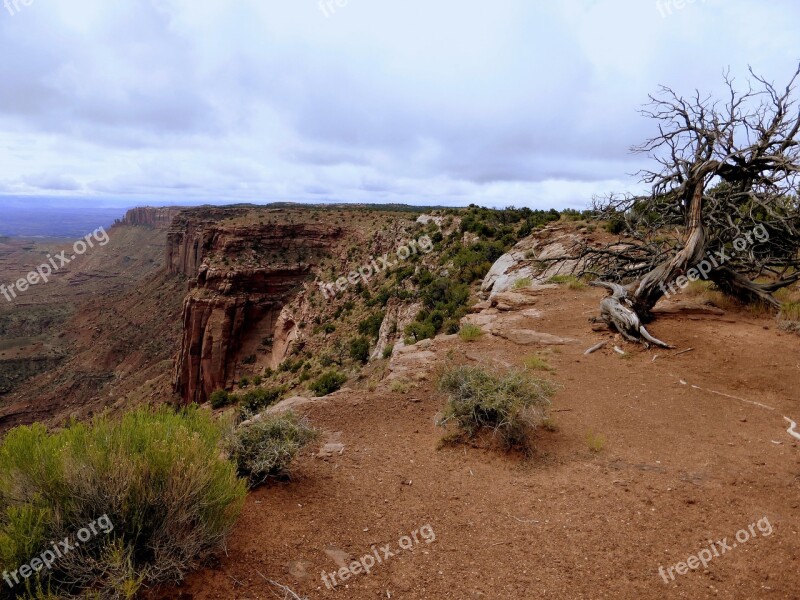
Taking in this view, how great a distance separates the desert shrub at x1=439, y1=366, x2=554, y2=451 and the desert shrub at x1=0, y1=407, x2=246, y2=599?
3219mm

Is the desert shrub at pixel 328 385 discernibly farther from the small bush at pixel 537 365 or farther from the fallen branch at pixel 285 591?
the fallen branch at pixel 285 591

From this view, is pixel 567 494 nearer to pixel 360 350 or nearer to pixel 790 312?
pixel 790 312

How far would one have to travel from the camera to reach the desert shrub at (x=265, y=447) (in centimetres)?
449

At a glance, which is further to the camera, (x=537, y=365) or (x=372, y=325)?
(x=372, y=325)

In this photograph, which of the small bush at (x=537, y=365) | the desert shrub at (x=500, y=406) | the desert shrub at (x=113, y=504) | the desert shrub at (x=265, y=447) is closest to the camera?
the desert shrub at (x=113, y=504)

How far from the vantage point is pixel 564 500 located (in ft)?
14.6

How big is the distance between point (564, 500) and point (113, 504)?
3882 millimetres

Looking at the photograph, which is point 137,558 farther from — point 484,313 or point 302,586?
→ point 484,313

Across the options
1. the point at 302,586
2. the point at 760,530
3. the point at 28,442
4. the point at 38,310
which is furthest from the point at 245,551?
the point at 38,310

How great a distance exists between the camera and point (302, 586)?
3.25 m

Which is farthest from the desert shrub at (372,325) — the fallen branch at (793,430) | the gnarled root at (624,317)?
the fallen branch at (793,430)

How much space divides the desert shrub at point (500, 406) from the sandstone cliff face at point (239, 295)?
92.2 ft

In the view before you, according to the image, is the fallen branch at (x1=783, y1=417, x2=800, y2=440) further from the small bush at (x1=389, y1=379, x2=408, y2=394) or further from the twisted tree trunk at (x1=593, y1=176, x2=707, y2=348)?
the small bush at (x1=389, y1=379, x2=408, y2=394)

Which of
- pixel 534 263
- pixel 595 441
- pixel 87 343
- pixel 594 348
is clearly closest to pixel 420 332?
pixel 534 263
